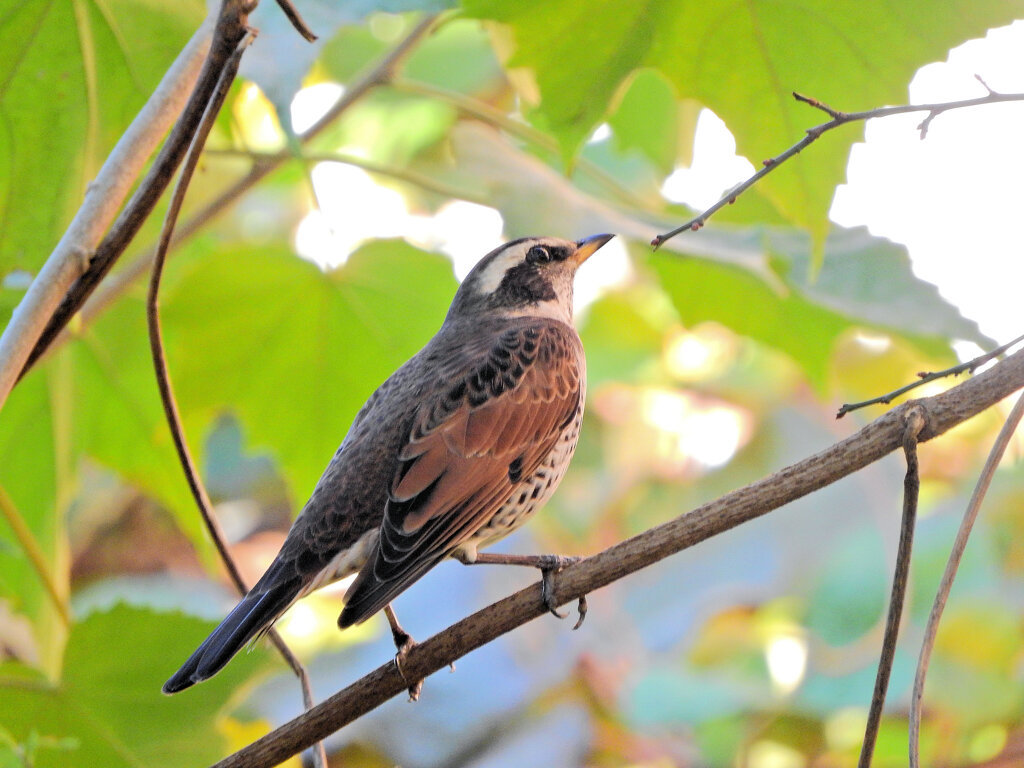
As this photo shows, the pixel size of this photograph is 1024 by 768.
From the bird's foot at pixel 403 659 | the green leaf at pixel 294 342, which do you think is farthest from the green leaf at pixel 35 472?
the bird's foot at pixel 403 659

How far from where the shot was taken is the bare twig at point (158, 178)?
1.44 meters

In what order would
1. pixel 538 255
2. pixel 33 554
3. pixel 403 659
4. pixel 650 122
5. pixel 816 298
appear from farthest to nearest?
pixel 650 122 < pixel 538 255 < pixel 816 298 < pixel 33 554 < pixel 403 659

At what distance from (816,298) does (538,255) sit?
0.91 meters

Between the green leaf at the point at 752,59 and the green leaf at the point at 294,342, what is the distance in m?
0.76

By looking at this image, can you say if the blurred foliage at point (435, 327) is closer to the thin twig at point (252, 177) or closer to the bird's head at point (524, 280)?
the thin twig at point (252, 177)

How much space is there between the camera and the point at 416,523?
83.1 inches

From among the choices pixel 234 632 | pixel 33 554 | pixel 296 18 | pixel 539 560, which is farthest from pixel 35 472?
pixel 296 18

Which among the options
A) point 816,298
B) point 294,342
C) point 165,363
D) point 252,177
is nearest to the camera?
point 165,363

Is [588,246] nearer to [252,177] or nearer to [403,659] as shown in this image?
[252,177]

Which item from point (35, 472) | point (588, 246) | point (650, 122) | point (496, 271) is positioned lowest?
point (35, 472)

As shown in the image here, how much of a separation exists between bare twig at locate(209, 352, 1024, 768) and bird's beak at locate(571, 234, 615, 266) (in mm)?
1526

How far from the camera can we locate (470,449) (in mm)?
2322

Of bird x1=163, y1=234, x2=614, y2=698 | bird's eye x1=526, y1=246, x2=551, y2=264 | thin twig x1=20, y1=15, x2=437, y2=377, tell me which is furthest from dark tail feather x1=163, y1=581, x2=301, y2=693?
bird's eye x1=526, y1=246, x2=551, y2=264

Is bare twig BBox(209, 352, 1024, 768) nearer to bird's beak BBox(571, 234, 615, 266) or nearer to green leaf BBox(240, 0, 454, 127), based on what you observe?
green leaf BBox(240, 0, 454, 127)
